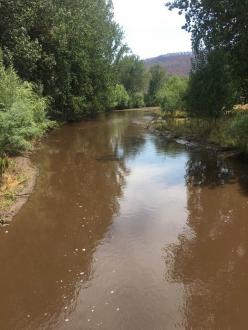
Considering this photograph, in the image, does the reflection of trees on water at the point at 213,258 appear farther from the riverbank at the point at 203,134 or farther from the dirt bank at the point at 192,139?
the riverbank at the point at 203,134

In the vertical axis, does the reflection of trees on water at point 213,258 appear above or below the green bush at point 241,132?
below

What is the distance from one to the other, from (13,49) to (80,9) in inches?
538

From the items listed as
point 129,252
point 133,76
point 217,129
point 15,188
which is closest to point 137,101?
point 133,76

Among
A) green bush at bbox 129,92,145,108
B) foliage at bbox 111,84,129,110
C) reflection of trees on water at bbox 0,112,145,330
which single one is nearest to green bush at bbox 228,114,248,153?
reflection of trees on water at bbox 0,112,145,330

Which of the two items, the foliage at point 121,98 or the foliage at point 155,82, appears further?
the foliage at point 155,82

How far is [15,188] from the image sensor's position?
55.6 feet

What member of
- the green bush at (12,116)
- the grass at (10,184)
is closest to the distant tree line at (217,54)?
the green bush at (12,116)

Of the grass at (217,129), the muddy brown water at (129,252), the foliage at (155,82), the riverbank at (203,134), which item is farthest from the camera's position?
the foliage at (155,82)

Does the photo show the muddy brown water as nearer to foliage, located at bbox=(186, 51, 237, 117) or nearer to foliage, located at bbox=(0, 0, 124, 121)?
foliage, located at bbox=(186, 51, 237, 117)

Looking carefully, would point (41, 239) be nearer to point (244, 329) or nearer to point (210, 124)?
point (244, 329)

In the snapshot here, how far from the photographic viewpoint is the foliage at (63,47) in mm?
29453

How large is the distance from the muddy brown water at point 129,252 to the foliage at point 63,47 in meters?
13.1

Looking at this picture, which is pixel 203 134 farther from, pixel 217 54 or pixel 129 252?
pixel 129 252

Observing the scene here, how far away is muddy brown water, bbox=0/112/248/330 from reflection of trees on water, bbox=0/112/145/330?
3cm
